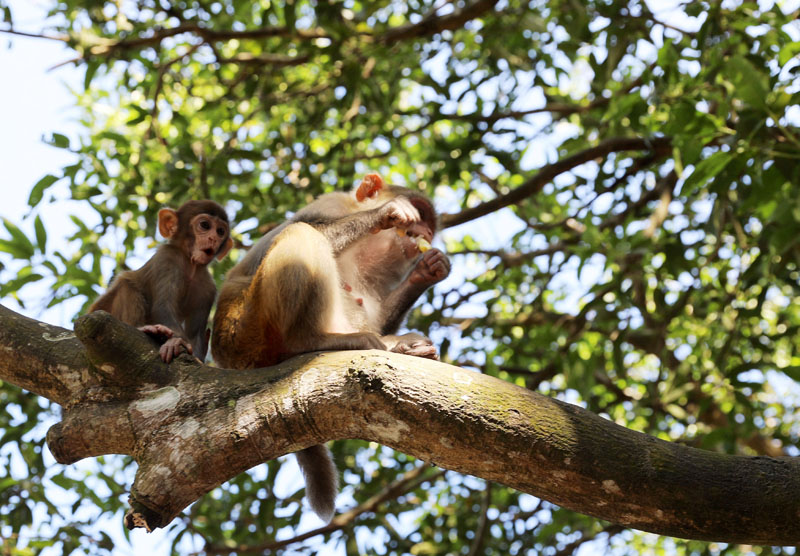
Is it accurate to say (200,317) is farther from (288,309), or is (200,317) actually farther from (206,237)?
(288,309)

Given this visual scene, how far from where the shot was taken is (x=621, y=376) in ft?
18.2

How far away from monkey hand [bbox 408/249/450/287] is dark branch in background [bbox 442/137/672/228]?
134cm

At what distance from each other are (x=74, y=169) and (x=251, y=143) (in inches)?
99.4

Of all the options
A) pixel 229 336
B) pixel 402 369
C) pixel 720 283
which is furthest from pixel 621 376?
pixel 402 369

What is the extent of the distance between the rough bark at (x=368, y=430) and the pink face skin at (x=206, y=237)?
4.98 feet

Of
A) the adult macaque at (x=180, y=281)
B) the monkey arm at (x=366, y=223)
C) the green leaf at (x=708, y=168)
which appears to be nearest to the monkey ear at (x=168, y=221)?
the adult macaque at (x=180, y=281)

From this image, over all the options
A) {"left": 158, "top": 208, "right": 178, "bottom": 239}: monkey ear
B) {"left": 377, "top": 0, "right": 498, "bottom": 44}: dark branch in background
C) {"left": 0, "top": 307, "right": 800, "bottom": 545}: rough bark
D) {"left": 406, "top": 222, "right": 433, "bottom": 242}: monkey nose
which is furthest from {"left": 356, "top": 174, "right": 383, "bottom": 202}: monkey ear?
{"left": 377, "top": 0, "right": 498, "bottom": 44}: dark branch in background

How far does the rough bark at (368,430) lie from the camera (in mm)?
2189

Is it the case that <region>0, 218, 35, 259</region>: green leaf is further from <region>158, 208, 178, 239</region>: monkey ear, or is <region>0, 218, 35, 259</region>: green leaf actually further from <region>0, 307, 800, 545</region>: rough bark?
<region>0, 307, 800, 545</region>: rough bark

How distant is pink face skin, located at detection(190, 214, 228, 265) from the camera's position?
14.5 ft

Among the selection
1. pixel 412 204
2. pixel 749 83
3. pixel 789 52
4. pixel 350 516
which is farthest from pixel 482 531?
pixel 789 52

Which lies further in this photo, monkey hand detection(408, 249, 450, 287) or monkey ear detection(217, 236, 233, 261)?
monkey ear detection(217, 236, 233, 261)

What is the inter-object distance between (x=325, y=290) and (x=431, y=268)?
0.74 m

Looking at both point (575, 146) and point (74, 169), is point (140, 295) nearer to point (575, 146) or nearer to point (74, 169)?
point (74, 169)
